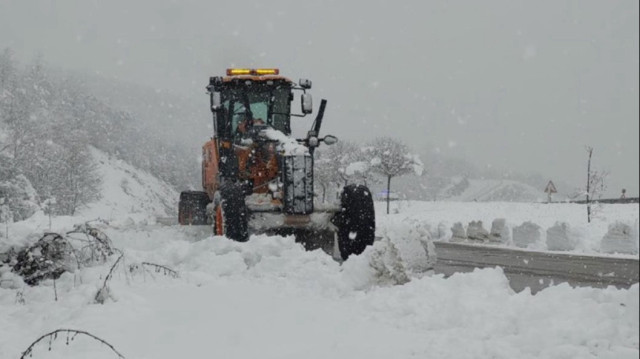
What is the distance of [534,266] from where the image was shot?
838cm

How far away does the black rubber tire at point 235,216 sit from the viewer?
7816 mm

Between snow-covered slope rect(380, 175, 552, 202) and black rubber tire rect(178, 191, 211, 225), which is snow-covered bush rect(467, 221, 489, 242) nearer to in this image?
black rubber tire rect(178, 191, 211, 225)

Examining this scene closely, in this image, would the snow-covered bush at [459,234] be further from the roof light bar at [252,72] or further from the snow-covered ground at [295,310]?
the snow-covered ground at [295,310]

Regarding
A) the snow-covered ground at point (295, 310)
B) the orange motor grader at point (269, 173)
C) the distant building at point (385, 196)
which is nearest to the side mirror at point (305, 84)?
the orange motor grader at point (269, 173)

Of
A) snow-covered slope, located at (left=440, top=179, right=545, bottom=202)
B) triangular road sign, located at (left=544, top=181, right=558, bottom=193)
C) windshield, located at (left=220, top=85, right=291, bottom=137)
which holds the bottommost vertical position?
snow-covered slope, located at (left=440, top=179, right=545, bottom=202)

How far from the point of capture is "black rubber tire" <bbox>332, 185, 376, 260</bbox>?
835 centimetres

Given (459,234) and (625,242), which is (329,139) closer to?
(459,234)

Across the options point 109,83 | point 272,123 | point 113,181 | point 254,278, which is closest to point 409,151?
point 113,181

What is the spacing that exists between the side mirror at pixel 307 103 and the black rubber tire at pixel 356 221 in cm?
151

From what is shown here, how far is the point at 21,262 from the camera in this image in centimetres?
593

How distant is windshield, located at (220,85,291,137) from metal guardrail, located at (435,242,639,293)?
140 inches

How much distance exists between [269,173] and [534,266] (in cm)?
415

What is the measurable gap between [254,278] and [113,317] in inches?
75.1

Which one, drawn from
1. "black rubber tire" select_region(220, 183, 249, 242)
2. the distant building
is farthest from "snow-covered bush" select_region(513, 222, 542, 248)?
the distant building
